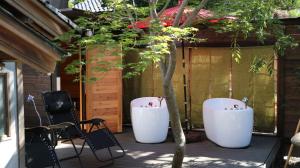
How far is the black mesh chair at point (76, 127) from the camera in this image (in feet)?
19.7

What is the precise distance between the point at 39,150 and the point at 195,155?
256 centimetres

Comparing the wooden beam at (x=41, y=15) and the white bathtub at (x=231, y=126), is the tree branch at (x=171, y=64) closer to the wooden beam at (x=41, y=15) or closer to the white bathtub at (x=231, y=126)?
the white bathtub at (x=231, y=126)

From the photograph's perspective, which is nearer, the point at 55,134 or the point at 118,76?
the point at 55,134

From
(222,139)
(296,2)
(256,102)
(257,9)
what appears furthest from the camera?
(256,102)

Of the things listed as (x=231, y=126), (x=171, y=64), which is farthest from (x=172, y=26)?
(x=231, y=126)

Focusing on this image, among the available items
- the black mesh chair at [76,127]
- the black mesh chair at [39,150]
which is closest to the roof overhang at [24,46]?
the black mesh chair at [39,150]

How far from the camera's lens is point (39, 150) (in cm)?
542

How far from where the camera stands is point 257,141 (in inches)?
304

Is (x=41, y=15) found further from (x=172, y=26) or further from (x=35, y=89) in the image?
(x=35, y=89)

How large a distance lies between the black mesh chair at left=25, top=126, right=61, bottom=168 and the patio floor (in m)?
0.67

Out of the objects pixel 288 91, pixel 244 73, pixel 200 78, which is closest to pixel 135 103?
pixel 200 78

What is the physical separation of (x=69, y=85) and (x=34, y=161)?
6516mm

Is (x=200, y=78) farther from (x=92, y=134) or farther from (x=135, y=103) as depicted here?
(x=92, y=134)

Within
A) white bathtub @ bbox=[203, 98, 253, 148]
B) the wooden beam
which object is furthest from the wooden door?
the wooden beam
